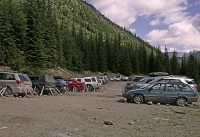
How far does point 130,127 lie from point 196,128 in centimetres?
249

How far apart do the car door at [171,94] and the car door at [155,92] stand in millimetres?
324

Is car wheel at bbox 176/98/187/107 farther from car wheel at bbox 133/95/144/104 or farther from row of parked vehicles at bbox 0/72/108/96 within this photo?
row of parked vehicles at bbox 0/72/108/96

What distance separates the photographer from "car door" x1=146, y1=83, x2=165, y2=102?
30422 millimetres

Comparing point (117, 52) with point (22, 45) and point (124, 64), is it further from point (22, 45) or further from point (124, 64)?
point (22, 45)

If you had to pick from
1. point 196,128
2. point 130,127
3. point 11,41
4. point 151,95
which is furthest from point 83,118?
point 11,41

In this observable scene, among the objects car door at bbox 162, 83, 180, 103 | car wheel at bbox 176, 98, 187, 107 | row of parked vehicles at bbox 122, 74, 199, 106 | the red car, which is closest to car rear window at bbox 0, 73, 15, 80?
row of parked vehicles at bbox 122, 74, 199, 106

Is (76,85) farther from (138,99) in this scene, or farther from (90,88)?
(138,99)

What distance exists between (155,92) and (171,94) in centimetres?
104

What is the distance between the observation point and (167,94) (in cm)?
3048

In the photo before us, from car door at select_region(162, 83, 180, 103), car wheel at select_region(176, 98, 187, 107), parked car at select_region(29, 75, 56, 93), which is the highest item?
parked car at select_region(29, 75, 56, 93)

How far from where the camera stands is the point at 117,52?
149500 millimetres

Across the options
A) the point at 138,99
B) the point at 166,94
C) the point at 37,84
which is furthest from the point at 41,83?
the point at 166,94

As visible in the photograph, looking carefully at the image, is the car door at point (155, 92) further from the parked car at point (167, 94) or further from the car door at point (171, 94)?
the car door at point (171, 94)

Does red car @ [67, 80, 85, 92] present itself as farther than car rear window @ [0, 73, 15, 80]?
Yes
